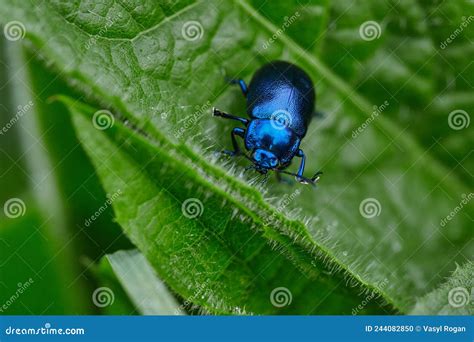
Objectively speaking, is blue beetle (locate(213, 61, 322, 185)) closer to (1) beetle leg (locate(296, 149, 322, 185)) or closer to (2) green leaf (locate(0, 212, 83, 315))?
(1) beetle leg (locate(296, 149, 322, 185))

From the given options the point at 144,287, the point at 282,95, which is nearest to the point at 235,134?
the point at 282,95

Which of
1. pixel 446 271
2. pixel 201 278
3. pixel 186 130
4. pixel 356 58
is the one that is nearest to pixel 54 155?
pixel 186 130

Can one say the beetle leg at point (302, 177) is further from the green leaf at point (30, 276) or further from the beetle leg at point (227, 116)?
the green leaf at point (30, 276)

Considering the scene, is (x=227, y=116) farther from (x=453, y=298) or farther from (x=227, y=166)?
(x=453, y=298)

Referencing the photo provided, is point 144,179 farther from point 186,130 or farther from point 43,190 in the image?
point 43,190

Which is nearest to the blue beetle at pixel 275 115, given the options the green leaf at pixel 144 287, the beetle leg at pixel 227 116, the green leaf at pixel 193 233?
the beetle leg at pixel 227 116

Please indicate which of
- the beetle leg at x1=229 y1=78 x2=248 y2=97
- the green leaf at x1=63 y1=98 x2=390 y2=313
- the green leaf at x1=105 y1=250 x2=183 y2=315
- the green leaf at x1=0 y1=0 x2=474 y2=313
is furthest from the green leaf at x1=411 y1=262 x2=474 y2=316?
the beetle leg at x1=229 y1=78 x2=248 y2=97
